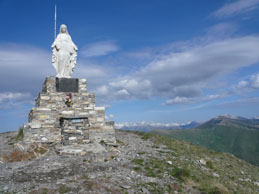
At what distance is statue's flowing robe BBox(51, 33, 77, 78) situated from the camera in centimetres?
1669

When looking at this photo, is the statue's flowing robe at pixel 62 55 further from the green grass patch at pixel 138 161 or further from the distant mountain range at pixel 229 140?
the distant mountain range at pixel 229 140

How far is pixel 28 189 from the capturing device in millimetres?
6992

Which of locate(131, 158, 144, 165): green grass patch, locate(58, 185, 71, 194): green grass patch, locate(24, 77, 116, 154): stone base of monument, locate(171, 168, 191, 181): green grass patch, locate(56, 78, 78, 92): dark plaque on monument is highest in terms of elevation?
locate(56, 78, 78, 92): dark plaque on monument

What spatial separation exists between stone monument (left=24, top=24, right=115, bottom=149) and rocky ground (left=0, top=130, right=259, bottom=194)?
1.42m

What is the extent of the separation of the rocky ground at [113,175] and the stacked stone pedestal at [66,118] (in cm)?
134

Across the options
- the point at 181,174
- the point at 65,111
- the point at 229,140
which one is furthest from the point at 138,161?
the point at 229,140

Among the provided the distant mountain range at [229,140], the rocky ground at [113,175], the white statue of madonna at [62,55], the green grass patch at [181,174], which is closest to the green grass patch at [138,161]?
the rocky ground at [113,175]

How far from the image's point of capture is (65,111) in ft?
50.3

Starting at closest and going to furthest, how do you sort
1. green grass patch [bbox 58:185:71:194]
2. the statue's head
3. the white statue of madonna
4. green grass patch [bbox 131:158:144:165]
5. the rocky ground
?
1. green grass patch [bbox 58:185:71:194]
2. the rocky ground
3. green grass patch [bbox 131:158:144:165]
4. the white statue of madonna
5. the statue's head

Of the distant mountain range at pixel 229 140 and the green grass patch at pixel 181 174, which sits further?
the distant mountain range at pixel 229 140

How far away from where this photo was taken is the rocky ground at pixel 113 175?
7508mm

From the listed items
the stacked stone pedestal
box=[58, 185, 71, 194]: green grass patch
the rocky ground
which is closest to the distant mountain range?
the stacked stone pedestal

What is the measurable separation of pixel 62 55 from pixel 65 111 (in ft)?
15.7

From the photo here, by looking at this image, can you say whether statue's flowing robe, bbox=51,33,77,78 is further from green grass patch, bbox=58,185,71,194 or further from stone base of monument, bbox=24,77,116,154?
green grass patch, bbox=58,185,71,194
